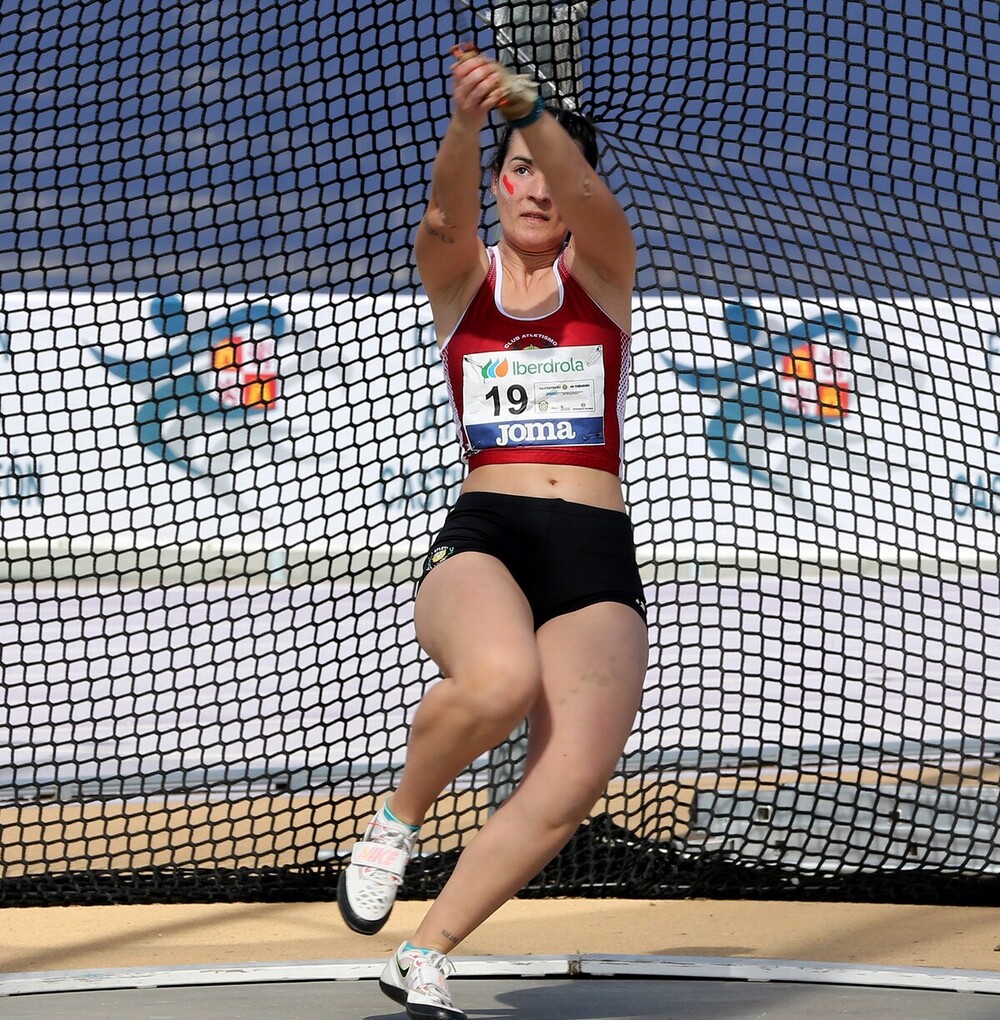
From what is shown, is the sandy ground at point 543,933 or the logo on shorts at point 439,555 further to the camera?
the sandy ground at point 543,933

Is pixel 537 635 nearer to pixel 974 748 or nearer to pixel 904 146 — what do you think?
pixel 974 748

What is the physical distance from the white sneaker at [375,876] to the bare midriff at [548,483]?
2.12 feet

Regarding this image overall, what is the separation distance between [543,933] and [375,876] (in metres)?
1.27

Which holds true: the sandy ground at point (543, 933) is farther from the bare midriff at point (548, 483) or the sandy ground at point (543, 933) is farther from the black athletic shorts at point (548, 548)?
the bare midriff at point (548, 483)

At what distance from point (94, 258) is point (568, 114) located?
831 centimetres

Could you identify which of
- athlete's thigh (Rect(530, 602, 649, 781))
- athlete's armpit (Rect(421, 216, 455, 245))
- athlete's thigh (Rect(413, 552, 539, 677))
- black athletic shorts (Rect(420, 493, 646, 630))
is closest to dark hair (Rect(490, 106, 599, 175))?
athlete's armpit (Rect(421, 216, 455, 245))

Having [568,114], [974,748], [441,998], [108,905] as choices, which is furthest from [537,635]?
[974,748]

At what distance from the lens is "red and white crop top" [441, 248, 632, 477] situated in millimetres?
2703

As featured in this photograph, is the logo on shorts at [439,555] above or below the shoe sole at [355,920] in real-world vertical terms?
above

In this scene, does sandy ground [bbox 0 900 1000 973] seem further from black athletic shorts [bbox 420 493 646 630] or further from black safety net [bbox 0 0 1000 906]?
black athletic shorts [bbox 420 493 646 630]

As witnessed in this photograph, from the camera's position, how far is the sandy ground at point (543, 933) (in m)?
3.48

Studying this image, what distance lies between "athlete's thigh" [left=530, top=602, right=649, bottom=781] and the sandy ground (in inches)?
44.9

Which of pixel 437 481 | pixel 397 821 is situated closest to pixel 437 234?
pixel 397 821

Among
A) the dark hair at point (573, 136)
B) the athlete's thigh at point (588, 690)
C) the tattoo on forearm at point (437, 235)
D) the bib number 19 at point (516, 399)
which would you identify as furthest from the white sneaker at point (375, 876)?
the dark hair at point (573, 136)
